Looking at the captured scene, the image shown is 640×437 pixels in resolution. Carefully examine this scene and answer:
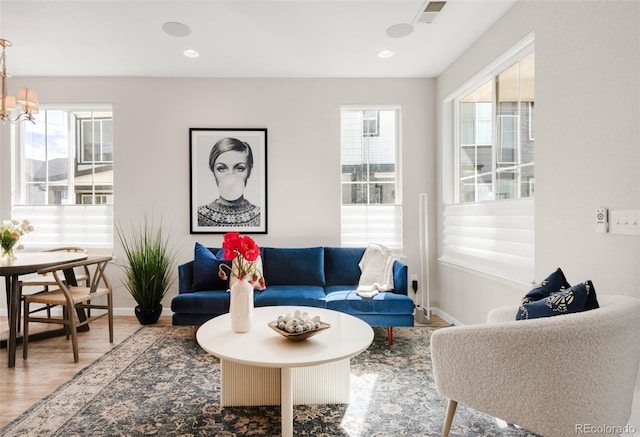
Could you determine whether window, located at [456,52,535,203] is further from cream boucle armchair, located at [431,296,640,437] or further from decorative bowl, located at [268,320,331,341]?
decorative bowl, located at [268,320,331,341]

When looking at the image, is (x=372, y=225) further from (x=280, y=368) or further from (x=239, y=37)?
(x=280, y=368)

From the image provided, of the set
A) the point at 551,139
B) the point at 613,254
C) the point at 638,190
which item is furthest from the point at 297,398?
the point at 551,139

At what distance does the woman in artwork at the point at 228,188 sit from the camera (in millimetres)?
3938

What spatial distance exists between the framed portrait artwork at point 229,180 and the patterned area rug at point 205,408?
1.59 m

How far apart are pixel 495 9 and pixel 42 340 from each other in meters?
4.71

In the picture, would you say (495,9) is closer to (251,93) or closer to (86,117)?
(251,93)

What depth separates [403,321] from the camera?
2965 millimetres

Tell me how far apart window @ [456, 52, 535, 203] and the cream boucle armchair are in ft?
4.56

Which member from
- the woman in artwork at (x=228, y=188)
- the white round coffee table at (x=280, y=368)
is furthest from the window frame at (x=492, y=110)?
the woman in artwork at (x=228, y=188)

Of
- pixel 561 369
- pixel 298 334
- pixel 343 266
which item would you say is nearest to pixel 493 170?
pixel 343 266

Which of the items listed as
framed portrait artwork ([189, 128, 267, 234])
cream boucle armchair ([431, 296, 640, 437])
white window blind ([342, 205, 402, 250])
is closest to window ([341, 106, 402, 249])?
white window blind ([342, 205, 402, 250])

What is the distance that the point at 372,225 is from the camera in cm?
404

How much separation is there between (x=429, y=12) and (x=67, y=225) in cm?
427

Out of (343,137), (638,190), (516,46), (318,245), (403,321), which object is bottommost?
(403,321)
